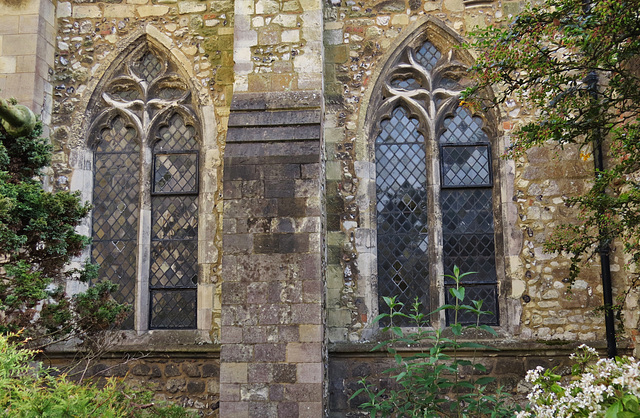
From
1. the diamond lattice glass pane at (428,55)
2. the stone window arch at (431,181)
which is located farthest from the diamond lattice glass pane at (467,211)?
the diamond lattice glass pane at (428,55)

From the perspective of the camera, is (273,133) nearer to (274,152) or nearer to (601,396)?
(274,152)

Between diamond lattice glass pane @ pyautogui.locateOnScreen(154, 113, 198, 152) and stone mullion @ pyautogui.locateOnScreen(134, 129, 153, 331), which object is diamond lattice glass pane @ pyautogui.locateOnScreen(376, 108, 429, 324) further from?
stone mullion @ pyautogui.locateOnScreen(134, 129, 153, 331)

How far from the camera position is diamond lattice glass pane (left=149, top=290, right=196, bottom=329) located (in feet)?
22.5

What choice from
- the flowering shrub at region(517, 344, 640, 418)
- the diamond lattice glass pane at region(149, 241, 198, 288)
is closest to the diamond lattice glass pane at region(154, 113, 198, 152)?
the diamond lattice glass pane at region(149, 241, 198, 288)

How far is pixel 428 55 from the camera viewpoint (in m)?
7.20

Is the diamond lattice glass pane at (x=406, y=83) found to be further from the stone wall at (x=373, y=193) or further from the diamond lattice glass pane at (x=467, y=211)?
the diamond lattice glass pane at (x=467, y=211)

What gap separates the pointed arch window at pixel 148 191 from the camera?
6.91 metres

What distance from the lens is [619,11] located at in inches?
157

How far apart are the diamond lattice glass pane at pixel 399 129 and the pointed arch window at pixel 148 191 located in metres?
2.25

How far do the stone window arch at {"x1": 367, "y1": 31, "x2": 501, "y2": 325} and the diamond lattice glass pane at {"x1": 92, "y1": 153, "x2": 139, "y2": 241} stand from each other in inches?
116

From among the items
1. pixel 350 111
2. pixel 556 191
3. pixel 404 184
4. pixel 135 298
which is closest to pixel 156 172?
pixel 135 298

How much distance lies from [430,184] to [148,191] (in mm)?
3342

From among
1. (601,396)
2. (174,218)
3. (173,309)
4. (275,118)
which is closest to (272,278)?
(275,118)

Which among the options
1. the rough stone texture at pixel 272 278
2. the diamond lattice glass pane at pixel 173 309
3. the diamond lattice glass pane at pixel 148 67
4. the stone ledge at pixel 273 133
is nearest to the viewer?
the rough stone texture at pixel 272 278
